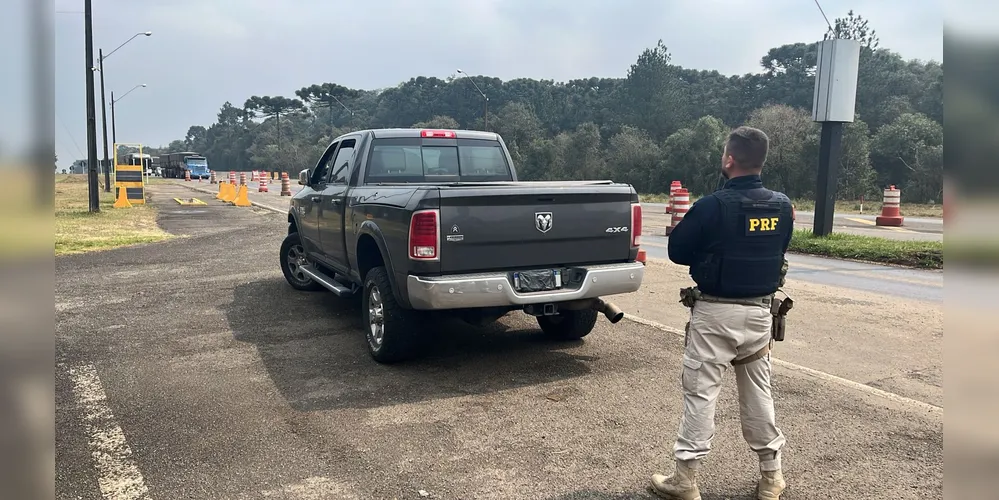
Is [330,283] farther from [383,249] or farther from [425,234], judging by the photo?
[425,234]

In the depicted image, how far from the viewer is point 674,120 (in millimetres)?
64312

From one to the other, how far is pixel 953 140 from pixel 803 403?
428cm

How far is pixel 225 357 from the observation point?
5895 millimetres

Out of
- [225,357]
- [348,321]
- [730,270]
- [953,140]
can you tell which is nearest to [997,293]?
[953,140]

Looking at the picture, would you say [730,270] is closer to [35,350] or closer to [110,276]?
[35,350]

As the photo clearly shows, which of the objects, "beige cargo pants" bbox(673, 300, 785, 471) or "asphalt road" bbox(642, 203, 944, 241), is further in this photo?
"asphalt road" bbox(642, 203, 944, 241)

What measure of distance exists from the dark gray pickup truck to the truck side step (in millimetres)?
30

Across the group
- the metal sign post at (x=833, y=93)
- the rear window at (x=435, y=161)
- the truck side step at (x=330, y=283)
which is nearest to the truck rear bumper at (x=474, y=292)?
the truck side step at (x=330, y=283)

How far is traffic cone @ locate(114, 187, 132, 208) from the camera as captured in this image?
23.6 m

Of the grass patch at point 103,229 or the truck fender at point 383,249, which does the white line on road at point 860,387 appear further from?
the grass patch at point 103,229

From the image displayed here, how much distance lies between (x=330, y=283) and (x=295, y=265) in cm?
217

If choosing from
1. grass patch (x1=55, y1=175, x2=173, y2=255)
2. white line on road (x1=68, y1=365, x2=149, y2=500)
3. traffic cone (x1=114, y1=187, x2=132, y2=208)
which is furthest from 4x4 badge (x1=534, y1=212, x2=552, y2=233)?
traffic cone (x1=114, y1=187, x2=132, y2=208)

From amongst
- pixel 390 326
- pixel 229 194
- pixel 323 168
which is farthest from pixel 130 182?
pixel 390 326

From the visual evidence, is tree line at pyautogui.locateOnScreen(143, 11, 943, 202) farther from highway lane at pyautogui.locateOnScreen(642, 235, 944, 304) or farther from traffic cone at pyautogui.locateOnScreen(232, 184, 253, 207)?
traffic cone at pyautogui.locateOnScreen(232, 184, 253, 207)
